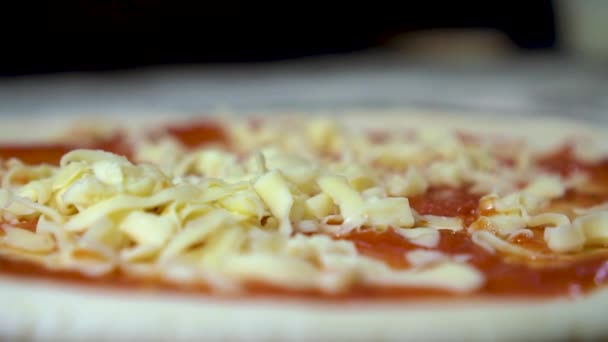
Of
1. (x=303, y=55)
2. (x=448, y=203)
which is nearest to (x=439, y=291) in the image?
(x=448, y=203)

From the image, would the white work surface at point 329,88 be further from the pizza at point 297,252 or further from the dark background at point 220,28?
the pizza at point 297,252

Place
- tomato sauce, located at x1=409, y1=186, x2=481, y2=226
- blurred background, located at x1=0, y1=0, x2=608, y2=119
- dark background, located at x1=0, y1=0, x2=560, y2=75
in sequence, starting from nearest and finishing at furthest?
tomato sauce, located at x1=409, y1=186, x2=481, y2=226
blurred background, located at x1=0, y1=0, x2=608, y2=119
dark background, located at x1=0, y1=0, x2=560, y2=75

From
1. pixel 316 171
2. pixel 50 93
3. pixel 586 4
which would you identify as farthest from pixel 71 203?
pixel 586 4

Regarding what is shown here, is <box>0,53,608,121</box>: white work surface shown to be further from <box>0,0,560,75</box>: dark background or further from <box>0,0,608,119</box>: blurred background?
<box>0,0,560,75</box>: dark background

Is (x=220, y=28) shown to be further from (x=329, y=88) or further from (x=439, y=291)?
(x=439, y=291)

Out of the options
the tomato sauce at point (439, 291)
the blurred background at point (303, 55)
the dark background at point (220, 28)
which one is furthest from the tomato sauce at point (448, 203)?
the dark background at point (220, 28)

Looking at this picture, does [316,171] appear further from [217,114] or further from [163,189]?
[217,114]

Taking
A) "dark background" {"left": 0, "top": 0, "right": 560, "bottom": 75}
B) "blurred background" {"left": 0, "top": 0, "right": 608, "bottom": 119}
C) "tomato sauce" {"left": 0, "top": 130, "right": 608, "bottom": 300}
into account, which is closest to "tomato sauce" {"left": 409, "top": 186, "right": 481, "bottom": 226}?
"tomato sauce" {"left": 0, "top": 130, "right": 608, "bottom": 300}

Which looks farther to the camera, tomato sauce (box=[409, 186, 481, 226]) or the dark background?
the dark background
